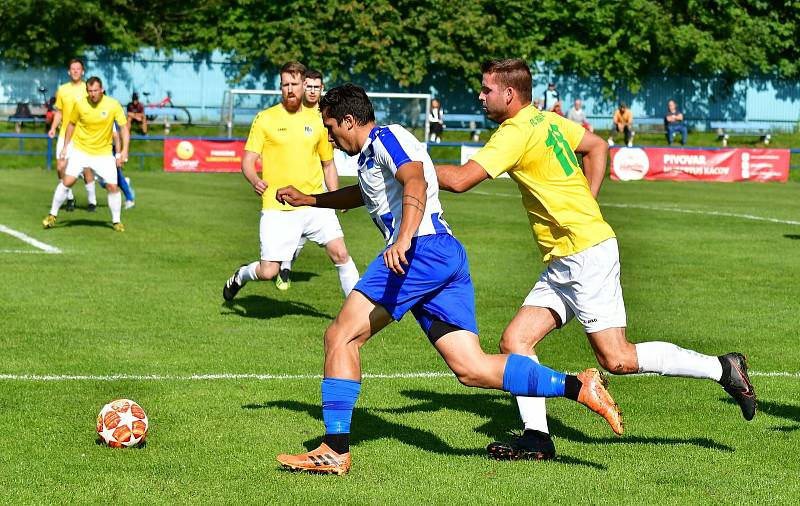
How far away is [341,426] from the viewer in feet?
21.2

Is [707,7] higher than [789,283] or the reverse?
higher

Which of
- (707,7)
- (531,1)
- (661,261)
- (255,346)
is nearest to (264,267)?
(255,346)

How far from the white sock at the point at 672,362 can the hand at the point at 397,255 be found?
144 centimetres

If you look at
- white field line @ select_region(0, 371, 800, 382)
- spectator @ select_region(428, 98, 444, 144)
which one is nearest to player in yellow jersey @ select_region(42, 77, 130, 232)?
white field line @ select_region(0, 371, 800, 382)

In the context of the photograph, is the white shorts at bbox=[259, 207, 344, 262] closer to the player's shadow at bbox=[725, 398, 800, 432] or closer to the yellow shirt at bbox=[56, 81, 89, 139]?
the player's shadow at bbox=[725, 398, 800, 432]

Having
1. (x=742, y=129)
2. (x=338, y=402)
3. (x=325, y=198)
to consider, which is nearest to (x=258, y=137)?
(x=325, y=198)

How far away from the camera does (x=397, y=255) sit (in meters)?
6.11

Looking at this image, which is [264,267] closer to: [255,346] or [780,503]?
[255,346]

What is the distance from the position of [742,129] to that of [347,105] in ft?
152

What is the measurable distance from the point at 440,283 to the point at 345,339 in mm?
537

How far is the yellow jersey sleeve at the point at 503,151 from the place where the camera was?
21.0ft

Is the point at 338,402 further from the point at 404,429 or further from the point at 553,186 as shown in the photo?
the point at 553,186

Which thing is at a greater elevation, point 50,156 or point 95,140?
point 95,140

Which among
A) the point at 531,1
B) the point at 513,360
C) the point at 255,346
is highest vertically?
the point at 531,1
